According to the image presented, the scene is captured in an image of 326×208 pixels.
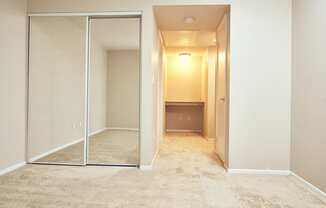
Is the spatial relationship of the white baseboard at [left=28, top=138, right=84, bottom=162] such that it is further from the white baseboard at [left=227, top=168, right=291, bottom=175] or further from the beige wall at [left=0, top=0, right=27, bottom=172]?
the white baseboard at [left=227, top=168, right=291, bottom=175]

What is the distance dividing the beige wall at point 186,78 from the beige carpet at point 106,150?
13.0ft

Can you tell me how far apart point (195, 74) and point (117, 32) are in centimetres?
426

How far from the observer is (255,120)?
10.2 ft

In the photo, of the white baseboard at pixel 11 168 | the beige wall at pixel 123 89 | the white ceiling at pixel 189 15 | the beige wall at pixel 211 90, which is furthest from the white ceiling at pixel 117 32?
the beige wall at pixel 211 90

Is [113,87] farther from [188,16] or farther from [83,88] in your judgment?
[188,16]

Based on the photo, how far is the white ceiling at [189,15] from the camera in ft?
10.8

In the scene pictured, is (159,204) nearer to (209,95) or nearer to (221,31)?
(221,31)

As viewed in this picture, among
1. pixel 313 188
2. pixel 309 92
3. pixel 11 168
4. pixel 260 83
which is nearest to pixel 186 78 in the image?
pixel 260 83

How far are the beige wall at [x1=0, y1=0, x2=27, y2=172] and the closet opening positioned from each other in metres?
0.12

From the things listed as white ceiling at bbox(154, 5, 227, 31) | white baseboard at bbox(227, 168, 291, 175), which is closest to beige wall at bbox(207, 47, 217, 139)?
white ceiling at bbox(154, 5, 227, 31)

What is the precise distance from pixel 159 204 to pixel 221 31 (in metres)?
2.82

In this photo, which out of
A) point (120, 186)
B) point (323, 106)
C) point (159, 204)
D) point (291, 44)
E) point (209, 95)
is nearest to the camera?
point (159, 204)

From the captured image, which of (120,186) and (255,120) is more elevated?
(255,120)

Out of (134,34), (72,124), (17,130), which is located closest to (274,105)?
(134,34)
